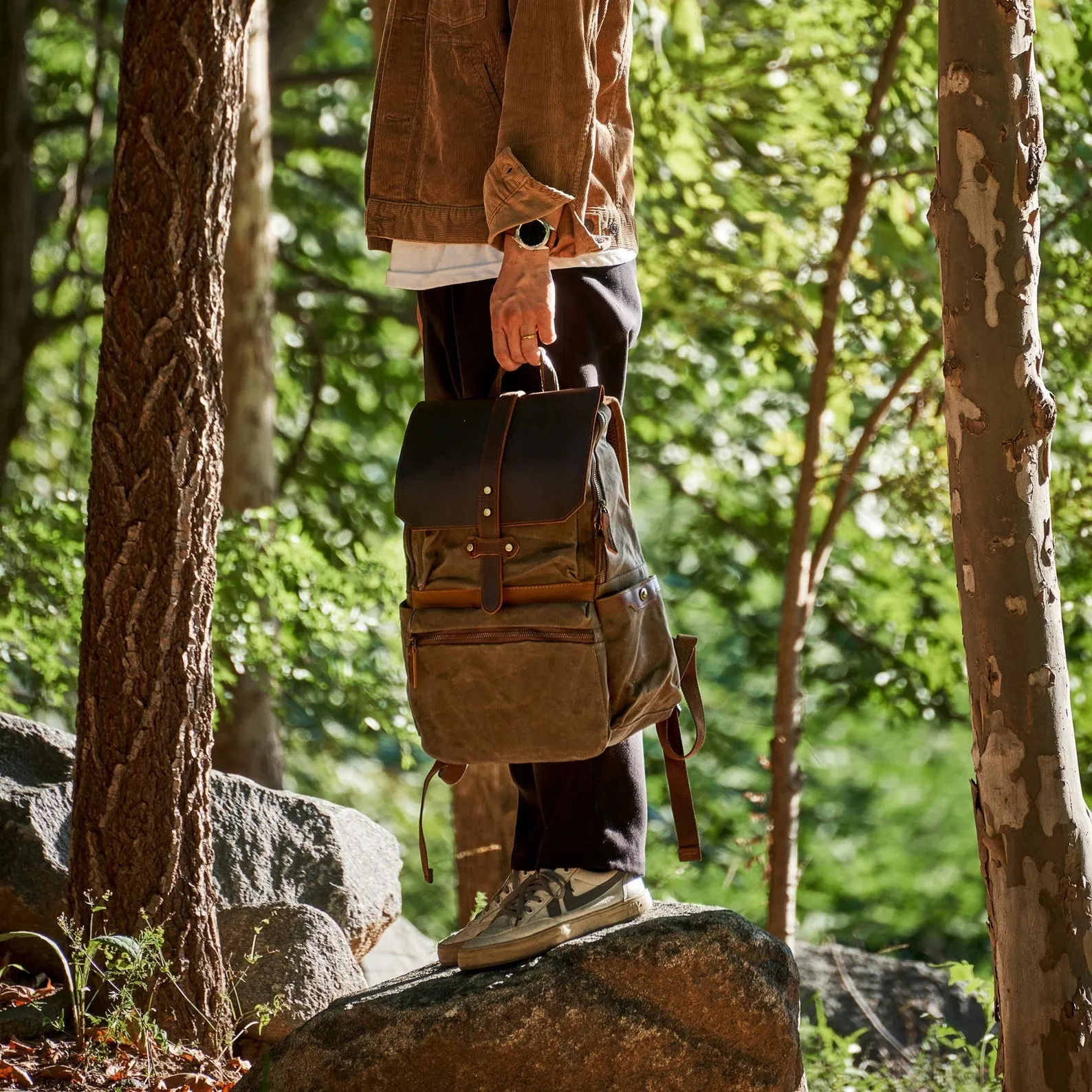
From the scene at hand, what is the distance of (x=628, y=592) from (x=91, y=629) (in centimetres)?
118

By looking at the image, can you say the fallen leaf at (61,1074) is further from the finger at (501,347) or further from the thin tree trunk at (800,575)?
the thin tree trunk at (800,575)

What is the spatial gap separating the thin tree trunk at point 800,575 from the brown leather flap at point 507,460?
2.42 meters

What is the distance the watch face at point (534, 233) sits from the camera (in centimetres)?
247

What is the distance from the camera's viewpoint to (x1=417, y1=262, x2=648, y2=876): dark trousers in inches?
105

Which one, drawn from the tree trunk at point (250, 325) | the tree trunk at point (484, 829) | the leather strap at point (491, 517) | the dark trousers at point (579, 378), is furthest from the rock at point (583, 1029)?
the tree trunk at point (250, 325)

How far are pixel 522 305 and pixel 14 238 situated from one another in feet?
25.3

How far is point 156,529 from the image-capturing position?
2920 mm

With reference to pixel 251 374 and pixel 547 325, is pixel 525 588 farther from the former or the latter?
pixel 251 374

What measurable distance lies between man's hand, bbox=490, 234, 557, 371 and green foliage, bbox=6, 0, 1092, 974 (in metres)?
2.12

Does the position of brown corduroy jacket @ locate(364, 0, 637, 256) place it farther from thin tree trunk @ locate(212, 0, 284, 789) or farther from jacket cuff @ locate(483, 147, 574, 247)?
thin tree trunk @ locate(212, 0, 284, 789)

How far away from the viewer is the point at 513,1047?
8.11 feet

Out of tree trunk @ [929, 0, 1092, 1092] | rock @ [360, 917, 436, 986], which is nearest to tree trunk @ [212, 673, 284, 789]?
rock @ [360, 917, 436, 986]

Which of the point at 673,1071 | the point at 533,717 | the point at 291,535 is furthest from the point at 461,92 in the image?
the point at 291,535

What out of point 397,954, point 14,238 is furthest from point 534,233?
point 14,238
